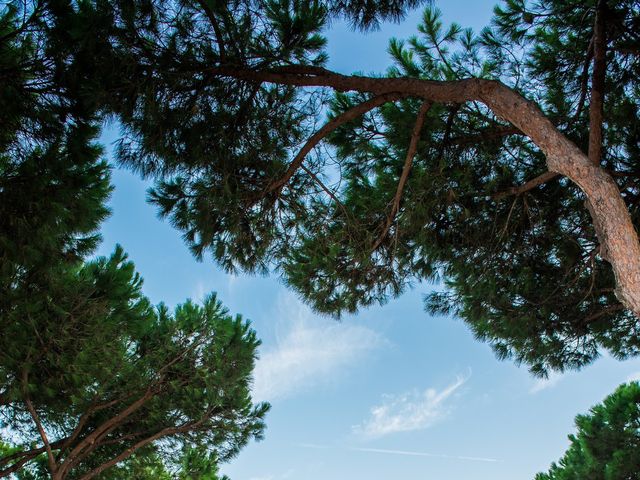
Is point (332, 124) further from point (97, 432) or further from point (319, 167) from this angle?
point (97, 432)

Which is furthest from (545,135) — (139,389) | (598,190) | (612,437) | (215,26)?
(612,437)

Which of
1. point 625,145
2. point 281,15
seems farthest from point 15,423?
point 625,145

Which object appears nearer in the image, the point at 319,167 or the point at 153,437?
the point at 319,167

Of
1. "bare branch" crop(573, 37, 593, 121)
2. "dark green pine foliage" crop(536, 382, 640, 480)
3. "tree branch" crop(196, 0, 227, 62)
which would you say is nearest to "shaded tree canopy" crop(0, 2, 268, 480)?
"tree branch" crop(196, 0, 227, 62)

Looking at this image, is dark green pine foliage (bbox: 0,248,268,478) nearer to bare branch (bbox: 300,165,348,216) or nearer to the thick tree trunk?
bare branch (bbox: 300,165,348,216)

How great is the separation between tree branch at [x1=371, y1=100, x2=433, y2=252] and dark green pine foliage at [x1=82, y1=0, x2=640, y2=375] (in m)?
0.03

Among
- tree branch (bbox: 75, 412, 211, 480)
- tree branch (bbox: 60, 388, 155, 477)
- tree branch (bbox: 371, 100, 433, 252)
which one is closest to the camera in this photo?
tree branch (bbox: 371, 100, 433, 252)

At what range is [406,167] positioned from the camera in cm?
343

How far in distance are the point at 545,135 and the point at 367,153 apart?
1.84 meters

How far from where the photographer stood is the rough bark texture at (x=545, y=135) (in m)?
2.28

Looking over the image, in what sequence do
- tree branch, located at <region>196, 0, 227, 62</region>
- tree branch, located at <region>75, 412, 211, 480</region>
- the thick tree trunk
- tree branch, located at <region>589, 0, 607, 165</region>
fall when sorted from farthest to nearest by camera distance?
tree branch, located at <region>75, 412, 211, 480</region> → tree branch, located at <region>196, 0, 227, 62</region> → tree branch, located at <region>589, 0, 607, 165</region> → the thick tree trunk

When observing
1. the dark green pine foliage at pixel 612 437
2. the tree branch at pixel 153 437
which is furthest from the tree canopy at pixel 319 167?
the dark green pine foliage at pixel 612 437

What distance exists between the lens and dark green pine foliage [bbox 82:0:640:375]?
3137mm

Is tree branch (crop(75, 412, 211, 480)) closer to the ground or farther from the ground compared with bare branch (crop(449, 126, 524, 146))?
closer to the ground
